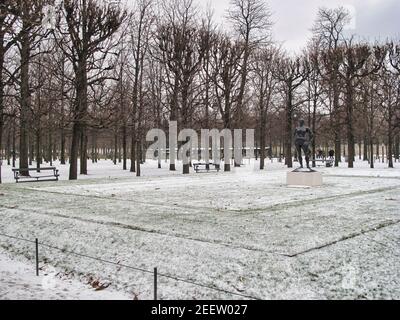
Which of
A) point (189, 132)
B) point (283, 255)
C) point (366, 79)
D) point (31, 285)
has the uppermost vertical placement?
point (366, 79)

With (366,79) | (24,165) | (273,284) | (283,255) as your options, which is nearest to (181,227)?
(283,255)

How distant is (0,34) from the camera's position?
12930mm

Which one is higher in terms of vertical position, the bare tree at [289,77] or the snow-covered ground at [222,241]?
the bare tree at [289,77]

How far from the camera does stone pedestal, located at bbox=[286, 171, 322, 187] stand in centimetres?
2031

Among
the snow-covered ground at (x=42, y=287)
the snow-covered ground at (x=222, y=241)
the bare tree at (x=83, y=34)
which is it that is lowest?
the snow-covered ground at (x=42, y=287)

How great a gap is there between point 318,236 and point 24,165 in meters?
22.9

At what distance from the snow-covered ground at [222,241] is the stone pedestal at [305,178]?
495 centimetres

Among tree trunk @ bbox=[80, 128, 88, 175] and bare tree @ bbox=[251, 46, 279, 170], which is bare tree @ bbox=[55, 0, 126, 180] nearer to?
tree trunk @ bbox=[80, 128, 88, 175]

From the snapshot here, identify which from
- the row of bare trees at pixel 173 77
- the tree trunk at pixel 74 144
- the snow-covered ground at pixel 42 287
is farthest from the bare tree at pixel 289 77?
the snow-covered ground at pixel 42 287

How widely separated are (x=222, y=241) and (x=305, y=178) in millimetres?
12257

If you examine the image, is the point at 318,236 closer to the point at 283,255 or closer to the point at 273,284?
the point at 283,255

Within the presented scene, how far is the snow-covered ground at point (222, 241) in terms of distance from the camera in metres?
6.97

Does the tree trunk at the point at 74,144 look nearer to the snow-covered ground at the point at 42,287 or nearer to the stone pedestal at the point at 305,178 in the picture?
the stone pedestal at the point at 305,178
